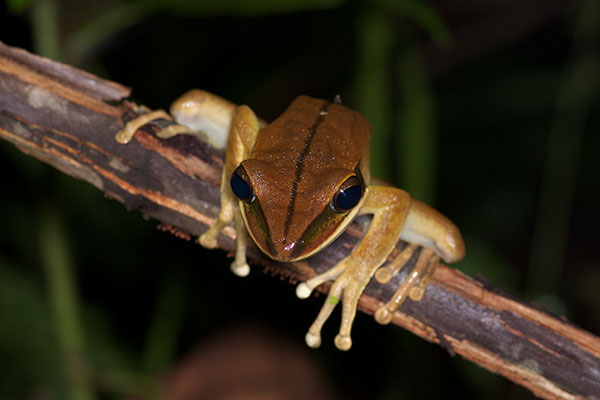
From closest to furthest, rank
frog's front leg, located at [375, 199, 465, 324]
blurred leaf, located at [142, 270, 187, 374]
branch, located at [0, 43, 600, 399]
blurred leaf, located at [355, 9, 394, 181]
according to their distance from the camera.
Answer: branch, located at [0, 43, 600, 399], frog's front leg, located at [375, 199, 465, 324], blurred leaf, located at [355, 9, 394, 181], blurred leaf, located at [142, 270, 187, 374]

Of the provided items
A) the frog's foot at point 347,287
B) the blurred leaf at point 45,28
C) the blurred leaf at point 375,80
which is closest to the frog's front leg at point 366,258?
the frog's foot at point 347,287

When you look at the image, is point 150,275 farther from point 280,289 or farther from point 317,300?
point 317,300

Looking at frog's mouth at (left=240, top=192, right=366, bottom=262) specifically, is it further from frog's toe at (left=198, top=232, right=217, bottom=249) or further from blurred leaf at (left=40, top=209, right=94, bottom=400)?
blurred leaf at (left=40, top=209, right=94, bottom=400)

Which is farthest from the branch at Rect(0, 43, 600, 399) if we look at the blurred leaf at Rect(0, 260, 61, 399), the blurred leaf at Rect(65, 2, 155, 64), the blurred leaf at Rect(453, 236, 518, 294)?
the blurred leaf at Rect(0, 260, 61, 399)

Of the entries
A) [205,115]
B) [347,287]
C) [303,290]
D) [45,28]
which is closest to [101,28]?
[45,28]

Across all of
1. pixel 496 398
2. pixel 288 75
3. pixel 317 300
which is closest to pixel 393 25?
pixel 288 75

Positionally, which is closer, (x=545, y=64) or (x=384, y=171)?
(x=384, y=171)

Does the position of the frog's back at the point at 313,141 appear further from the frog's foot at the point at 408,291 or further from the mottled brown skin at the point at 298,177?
the frog's foot at the point at 408,291
